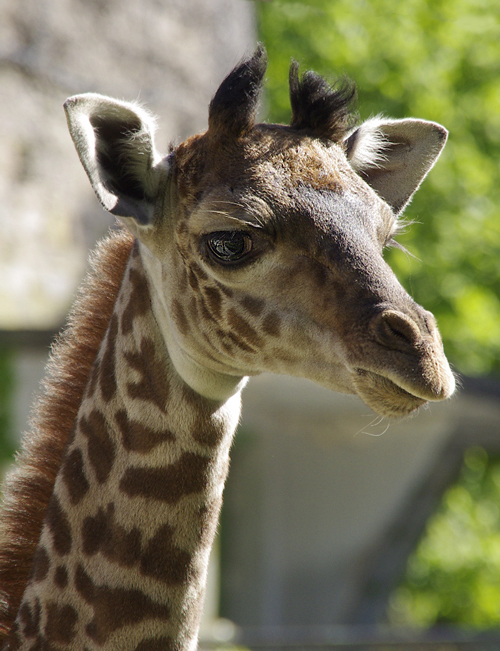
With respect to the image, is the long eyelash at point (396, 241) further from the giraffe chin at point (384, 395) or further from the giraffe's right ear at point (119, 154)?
the giraffe's right ear at point (119, 154)

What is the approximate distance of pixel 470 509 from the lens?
52.2ft

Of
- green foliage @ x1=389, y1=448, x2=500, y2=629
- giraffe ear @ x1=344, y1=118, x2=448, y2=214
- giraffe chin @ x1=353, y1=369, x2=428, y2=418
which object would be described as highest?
giraffe ear @ x1=344, y1=118, x2=448, y2=214

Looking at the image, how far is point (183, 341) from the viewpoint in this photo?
2615 millimetres

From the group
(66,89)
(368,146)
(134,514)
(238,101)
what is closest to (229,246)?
(238,101)

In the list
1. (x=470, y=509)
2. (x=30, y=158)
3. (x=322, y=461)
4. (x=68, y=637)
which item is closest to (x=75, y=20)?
(x=30, y=158)

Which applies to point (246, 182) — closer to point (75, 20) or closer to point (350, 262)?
point (350, 262)

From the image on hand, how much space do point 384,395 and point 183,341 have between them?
736 millimetres

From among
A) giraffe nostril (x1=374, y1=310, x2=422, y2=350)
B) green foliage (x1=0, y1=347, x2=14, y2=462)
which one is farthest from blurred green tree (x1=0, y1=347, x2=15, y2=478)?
giraffe nostril (x1=374, y1=310, x2=422, y2=350)

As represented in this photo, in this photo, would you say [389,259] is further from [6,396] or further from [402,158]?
[402,158]

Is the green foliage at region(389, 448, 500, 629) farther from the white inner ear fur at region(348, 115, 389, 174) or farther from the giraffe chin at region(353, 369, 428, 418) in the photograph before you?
the giraffe chin at region(353, 369, 428, 418)

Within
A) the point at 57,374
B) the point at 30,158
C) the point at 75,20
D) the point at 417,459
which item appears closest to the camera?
the point at 57,374

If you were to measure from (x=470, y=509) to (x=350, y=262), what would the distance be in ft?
48.4

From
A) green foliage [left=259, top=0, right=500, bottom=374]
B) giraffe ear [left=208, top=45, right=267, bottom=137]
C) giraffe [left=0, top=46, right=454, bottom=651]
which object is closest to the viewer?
giraffe [left=0, top=46, right=454, bottom=651]

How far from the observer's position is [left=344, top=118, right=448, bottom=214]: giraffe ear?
303 centimetres
